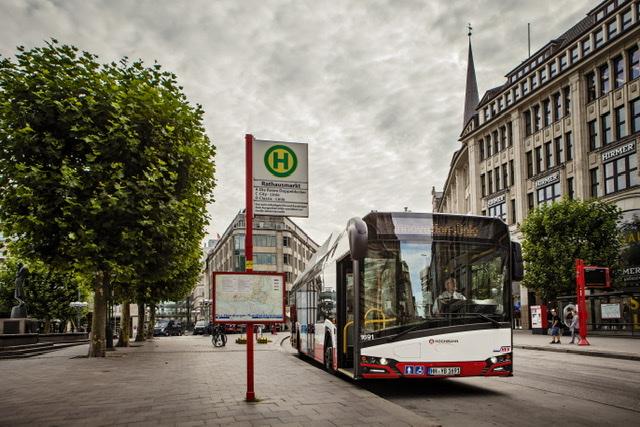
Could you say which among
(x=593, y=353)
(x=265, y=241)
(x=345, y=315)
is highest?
(x=265, y=241)

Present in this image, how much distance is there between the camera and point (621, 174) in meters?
38.8

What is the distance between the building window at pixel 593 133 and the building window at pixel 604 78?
83.6 inches

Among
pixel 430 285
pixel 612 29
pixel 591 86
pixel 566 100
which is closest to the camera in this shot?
pixel 430 285

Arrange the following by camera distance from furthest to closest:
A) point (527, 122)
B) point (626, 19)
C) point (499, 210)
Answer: point (499, 210) < point (527, 122) < point (626, 19)

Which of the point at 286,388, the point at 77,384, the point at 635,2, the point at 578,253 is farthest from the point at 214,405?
the point at 635,2

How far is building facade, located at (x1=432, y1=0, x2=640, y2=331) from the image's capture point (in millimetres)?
38281

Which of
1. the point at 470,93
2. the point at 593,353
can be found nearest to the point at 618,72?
the point at 593,353

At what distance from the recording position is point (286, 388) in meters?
10.6

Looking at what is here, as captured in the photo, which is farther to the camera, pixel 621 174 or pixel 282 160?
pixel 621 174

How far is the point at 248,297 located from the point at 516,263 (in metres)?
4.58

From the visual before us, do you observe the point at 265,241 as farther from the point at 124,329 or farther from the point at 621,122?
the point at 124,329

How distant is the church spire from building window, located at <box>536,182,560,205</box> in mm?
21430

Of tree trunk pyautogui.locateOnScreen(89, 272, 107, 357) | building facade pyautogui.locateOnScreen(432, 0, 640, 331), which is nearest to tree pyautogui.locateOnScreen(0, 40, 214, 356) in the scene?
tree trunk pyautogui.locateOnScreen(89, 272, 107, 357)

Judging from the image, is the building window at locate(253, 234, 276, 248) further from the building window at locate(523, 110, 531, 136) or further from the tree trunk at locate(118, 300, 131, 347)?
the tree trunk at locate(118, 300, 131, 347)
